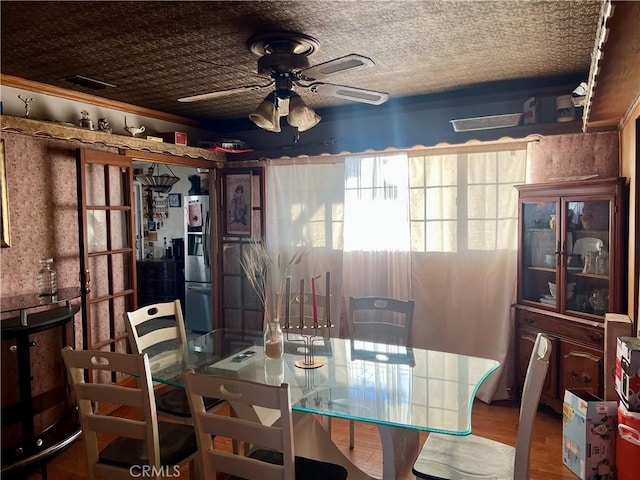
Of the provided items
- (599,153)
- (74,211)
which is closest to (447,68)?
(599,153)

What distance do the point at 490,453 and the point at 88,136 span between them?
303cm

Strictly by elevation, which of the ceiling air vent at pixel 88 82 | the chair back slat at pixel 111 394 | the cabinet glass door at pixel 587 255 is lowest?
the chair back slat at pixel 111 394

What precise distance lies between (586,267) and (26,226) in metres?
3.62

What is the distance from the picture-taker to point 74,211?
3182 mm

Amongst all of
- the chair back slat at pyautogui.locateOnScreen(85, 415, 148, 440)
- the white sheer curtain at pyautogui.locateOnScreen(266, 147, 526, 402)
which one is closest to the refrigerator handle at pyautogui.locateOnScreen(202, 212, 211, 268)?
the white sheer curtain at pyautogui.locateOnScreen(266, 147, 526, 402)

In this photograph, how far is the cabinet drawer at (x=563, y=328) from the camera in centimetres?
282

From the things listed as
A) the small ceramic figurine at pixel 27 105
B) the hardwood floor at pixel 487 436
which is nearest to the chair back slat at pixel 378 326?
the hardwood floor at pixel 487 436

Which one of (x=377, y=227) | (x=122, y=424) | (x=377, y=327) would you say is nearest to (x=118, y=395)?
(x=122, y=424)

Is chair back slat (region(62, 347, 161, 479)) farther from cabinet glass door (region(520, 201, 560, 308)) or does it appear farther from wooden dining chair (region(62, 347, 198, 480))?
cabinet glass door (region(520, 201, 560, 308))

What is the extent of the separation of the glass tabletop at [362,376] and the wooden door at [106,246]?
3.41 feet

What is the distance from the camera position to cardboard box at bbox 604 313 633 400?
8.18ft

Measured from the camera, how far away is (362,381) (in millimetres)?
2045

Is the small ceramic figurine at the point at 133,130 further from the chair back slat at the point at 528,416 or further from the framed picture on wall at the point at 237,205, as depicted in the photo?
the chair back slat at the point at 528,416

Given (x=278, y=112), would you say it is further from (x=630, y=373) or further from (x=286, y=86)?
(x=630, y=373)
